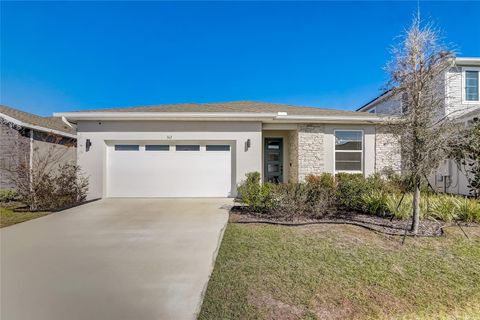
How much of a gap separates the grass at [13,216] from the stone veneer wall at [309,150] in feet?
32.1

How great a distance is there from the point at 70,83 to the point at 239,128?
47.2ft

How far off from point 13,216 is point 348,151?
12.8 metres

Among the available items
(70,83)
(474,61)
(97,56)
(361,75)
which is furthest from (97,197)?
(474,61)

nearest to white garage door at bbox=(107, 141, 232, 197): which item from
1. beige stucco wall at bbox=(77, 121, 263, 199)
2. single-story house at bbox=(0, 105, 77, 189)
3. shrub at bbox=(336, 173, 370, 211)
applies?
beige stucco wall at bbox=(77, 121, 263, 199)

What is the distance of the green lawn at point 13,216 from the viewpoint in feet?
21.6

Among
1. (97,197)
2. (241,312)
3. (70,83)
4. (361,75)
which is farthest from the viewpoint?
(70,83)

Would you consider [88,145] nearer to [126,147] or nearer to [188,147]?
[126,147]

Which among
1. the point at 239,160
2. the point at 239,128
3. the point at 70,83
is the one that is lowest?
the point at 239,160

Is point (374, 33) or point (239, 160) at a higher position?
point (374, 33)

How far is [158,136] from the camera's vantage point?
401 inches

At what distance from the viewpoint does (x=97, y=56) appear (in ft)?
47.7

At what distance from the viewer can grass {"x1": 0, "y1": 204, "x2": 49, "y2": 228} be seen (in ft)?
21.6

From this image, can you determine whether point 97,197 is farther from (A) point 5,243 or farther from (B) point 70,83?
(B) point 70,83

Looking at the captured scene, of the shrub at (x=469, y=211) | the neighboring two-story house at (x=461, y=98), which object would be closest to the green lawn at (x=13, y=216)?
the shrub at (x=469, y=211)
